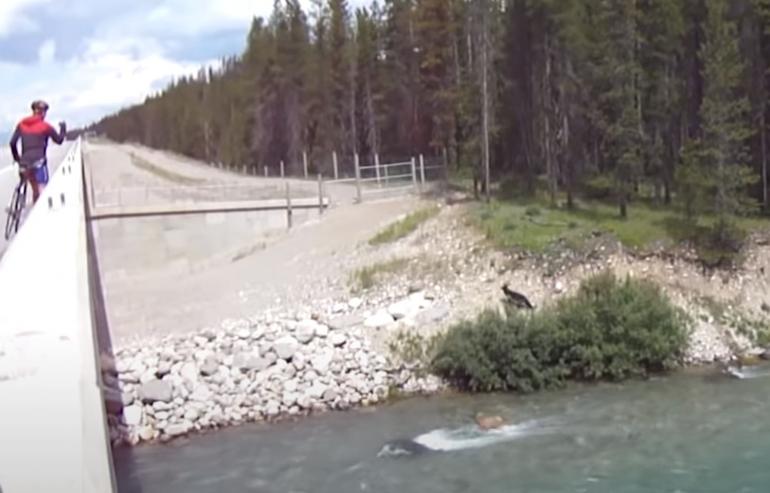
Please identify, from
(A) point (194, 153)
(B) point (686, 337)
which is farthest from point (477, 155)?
(A) point (194, 153)

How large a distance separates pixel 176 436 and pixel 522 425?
710 cm

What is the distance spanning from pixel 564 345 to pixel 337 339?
5.35 meters

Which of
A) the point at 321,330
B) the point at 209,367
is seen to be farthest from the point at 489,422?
the point at 209,367

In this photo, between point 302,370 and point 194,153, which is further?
point 194,153

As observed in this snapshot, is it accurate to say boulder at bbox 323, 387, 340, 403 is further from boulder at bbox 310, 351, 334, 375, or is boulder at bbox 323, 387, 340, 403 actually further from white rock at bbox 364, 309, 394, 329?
white rock at bbox 364, 309, 394, 329

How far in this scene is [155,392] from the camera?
20625mm

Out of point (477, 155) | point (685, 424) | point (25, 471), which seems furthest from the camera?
point (477, 155)

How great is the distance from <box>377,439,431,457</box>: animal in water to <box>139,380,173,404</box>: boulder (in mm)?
5643

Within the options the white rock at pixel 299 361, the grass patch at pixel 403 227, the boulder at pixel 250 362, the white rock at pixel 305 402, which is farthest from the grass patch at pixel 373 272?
the white rock at pixel 305 402

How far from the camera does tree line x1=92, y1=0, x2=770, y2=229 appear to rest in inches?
1060

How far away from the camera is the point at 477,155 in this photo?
33062 millimetres

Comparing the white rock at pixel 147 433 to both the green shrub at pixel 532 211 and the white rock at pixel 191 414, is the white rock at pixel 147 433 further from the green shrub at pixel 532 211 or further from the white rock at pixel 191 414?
the green shrub at pixel 532 211

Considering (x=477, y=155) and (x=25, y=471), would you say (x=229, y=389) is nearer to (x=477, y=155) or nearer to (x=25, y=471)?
(x=477, y=155)

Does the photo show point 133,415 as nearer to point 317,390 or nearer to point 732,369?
point 317,390
